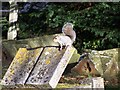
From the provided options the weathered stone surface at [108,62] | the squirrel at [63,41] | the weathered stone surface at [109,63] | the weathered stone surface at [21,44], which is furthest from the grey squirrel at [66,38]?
the weathered stone surface at [21,44]

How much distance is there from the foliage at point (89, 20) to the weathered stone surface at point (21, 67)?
13.0 ft

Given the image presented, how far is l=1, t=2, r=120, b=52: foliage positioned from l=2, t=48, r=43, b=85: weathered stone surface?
395cm

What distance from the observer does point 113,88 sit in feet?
13.3

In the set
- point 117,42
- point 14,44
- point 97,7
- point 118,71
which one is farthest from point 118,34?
point 14,44

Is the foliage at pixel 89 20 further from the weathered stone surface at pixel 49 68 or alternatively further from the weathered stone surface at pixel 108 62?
the weathered stone surface at pixel 49 68

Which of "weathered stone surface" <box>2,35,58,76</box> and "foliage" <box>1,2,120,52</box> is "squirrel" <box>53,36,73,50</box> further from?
"foliage" <box>1,2,120,52</box>

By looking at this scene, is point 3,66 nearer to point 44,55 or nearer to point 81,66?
point 81,66

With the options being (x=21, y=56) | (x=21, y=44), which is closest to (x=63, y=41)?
(x=21, y=56)

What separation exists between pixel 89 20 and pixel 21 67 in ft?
13.9

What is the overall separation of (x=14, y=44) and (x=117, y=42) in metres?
1.56

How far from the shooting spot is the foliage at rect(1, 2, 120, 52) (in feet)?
17.3

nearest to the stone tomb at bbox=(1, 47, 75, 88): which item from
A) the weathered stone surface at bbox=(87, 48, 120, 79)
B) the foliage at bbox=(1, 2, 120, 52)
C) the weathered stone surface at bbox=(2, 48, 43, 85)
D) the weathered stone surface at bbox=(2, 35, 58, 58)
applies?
the weathered stone surface at bbox=(2, 48, 43, 85)

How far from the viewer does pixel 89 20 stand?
5359 millimetres

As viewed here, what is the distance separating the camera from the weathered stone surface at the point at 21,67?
3.77ft
